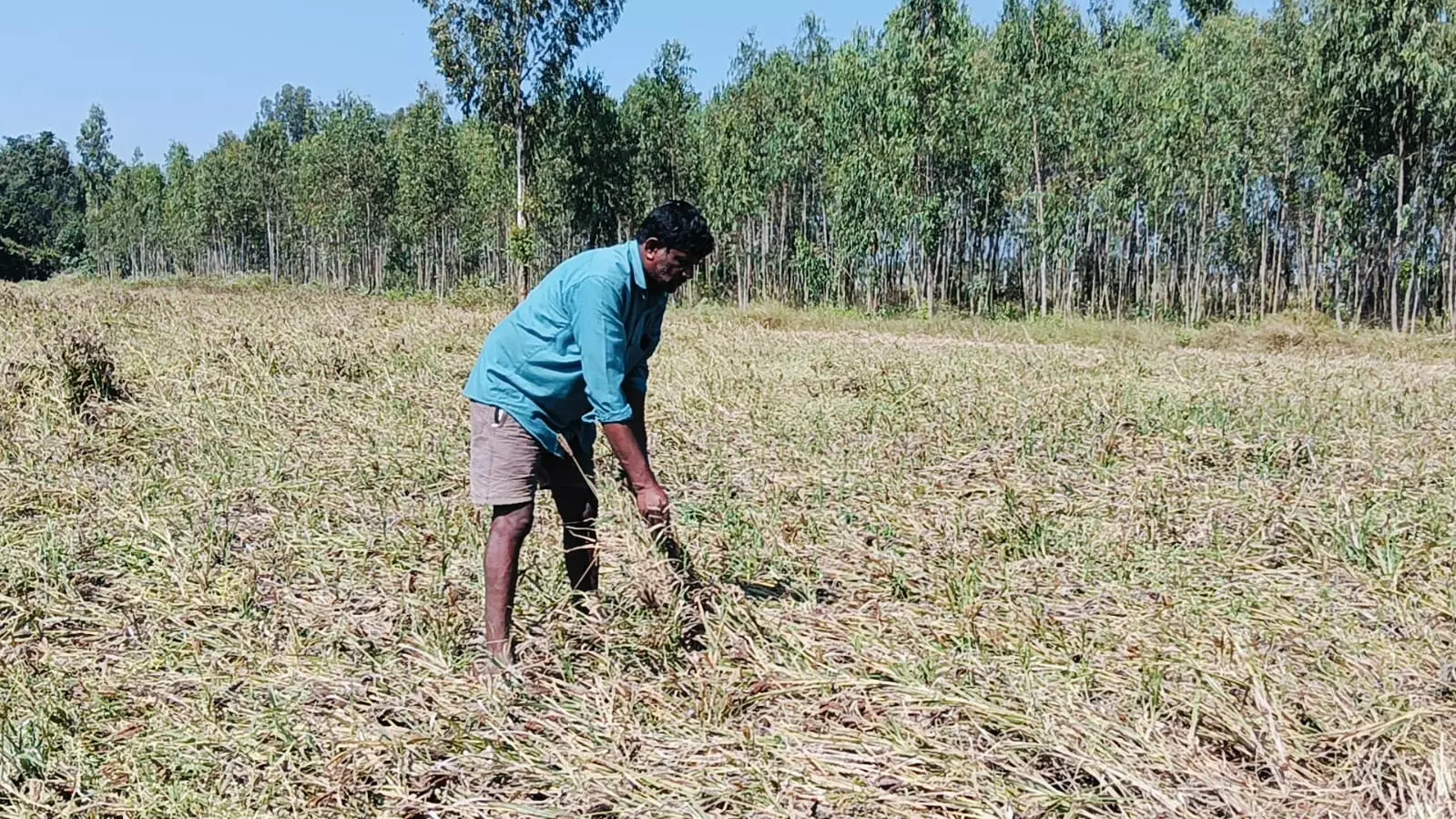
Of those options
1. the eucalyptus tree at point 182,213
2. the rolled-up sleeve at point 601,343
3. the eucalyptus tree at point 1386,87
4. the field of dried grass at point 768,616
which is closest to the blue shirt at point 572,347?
the rolled-up sleeve at point 601,343

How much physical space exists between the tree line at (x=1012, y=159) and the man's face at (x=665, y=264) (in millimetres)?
17332

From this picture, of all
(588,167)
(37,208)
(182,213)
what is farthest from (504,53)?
(37,208)

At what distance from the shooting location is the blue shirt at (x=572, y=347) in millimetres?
2742

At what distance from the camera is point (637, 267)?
286 centimetres

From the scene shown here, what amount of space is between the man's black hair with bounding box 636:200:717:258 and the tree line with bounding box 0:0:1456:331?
17.3 m

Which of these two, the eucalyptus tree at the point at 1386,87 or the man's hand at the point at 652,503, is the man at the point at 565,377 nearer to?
the man's hand at the point at 652,503

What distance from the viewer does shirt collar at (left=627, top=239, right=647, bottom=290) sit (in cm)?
285

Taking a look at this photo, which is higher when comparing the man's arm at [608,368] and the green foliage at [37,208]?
the green foliage at [37,208]

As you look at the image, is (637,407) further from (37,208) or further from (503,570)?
(37,208)

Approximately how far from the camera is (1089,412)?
19.9 ft

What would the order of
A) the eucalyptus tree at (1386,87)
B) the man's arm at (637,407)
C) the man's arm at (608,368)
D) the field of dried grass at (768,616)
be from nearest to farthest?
the field of dried grass at (768,616) → the man's arm at (608,368) → the man's arm at (637,407) → the eucalyptus tree at (1386,87)

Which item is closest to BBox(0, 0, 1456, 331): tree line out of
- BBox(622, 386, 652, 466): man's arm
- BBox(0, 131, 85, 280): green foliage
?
BBox(622, 386, 652, 466): man's arm

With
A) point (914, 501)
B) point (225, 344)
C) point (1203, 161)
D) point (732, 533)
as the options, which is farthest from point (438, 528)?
point (1203, 161)

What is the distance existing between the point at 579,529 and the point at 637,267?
91 centimetres
